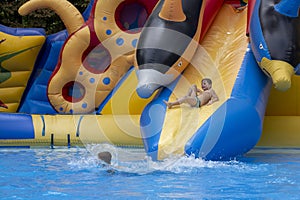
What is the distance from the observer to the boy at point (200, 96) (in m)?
5.40

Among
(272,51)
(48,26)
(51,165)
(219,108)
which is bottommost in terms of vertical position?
(51,165)

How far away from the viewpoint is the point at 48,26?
1241cm

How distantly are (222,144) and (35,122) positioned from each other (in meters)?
2.51

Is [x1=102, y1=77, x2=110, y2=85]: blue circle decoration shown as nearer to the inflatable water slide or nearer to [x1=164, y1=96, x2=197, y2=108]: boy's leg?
the inflatable water slide

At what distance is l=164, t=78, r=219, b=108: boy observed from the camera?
213 inches

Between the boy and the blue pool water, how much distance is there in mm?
606

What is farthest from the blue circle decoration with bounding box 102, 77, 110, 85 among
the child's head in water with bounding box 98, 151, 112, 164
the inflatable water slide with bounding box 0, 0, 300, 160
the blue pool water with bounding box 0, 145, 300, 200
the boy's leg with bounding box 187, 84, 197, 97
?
the child's head in water with bounding box 98, 151, 112, 164

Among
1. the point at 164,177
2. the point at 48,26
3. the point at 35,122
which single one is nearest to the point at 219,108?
the point at 164,177

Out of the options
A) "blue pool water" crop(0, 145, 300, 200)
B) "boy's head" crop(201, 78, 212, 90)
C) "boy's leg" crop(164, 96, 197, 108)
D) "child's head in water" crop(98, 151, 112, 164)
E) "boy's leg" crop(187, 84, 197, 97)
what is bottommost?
"blue pool water" crop(0, 145, 300, 200)

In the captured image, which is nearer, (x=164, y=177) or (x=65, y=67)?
(x=164, y=177)

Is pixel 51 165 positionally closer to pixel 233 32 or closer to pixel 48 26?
pixel 233 32

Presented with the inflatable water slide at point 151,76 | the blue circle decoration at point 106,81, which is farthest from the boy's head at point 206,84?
the blue circle decoration at point 106,81

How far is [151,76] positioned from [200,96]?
21.3 inches

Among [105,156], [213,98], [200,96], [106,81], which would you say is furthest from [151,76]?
[106,81]
